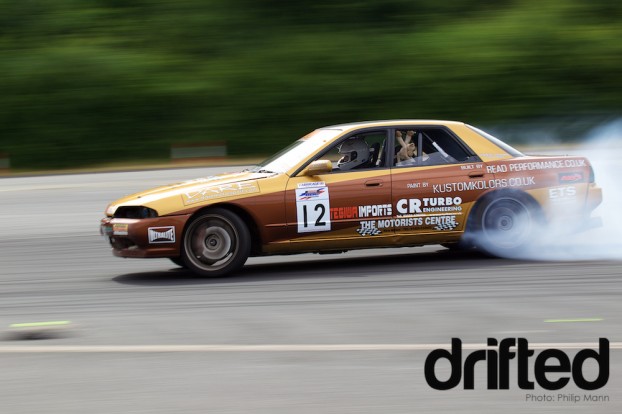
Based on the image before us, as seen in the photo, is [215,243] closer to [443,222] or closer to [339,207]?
[339,207]

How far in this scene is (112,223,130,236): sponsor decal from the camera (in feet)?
28.9

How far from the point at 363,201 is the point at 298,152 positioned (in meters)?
0.89

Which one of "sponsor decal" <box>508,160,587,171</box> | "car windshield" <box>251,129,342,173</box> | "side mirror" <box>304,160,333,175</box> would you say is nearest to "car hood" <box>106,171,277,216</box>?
"car windshield" <box>251,129,342,173</box>

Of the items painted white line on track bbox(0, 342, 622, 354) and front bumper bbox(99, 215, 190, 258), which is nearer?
painted white line on track bbox(0, 342, 622, 354)

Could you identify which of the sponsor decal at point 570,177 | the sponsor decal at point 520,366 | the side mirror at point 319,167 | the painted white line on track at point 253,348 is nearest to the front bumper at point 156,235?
the side mirror at point 319,167

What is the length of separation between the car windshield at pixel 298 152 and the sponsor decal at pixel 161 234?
125cm

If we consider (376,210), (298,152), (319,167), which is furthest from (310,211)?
(298,152)

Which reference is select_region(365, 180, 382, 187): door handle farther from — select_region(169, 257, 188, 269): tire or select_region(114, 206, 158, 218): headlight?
select_region(114, 206, 158, 218): headlight

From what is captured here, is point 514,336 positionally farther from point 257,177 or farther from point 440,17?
point 440,17

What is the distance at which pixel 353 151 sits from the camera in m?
9.46

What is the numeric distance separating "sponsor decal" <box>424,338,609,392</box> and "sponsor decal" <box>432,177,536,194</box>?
A: 3.62 metres

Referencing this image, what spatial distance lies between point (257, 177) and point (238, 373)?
3.92 metres

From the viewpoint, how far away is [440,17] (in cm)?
2805

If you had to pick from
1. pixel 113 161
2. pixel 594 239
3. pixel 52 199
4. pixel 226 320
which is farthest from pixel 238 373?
pixel 113 161
